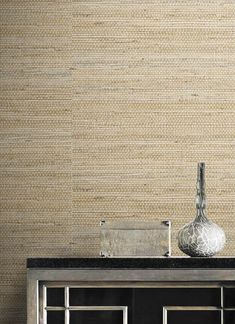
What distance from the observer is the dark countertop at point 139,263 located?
3.10 metres

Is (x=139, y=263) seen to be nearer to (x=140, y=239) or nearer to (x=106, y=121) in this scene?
(x=140, y=239)

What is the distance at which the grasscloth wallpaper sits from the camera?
362 cm

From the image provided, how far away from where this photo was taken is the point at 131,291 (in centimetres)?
312

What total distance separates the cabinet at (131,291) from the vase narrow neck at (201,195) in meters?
0.22

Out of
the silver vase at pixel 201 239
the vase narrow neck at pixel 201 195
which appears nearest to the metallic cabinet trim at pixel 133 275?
the silver vase at pixel 201 239

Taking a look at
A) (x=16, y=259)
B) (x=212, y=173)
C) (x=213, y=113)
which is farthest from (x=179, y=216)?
(x=16, y=259)

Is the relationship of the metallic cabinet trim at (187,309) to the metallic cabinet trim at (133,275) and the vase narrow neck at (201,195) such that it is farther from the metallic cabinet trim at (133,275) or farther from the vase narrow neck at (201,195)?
the vase narrow neck at (201,195)

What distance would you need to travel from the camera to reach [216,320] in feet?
10.2

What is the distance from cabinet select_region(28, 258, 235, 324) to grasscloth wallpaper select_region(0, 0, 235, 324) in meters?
0.49

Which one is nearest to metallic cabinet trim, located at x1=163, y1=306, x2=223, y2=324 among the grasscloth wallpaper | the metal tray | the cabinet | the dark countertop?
the cabinet

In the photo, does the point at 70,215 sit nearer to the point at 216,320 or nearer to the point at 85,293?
the point at 85,293

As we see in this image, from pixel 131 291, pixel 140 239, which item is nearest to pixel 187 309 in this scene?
pixel 131 291

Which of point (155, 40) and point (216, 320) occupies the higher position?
point (155, 40)

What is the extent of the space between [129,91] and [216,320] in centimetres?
106
